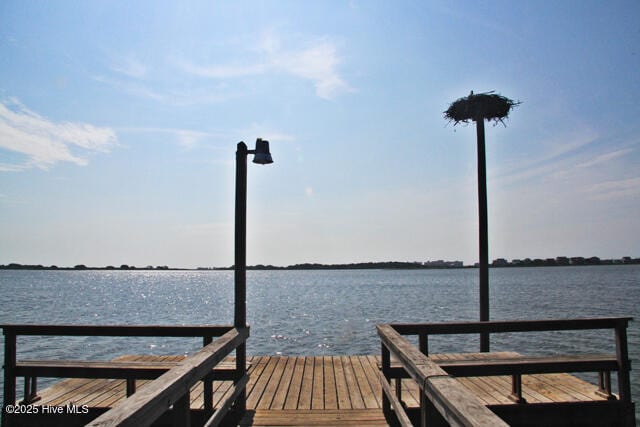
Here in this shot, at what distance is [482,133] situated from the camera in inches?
350

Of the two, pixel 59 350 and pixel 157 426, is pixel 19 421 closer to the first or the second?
pixel 157 426

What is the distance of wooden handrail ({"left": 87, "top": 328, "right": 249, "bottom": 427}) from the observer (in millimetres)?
1719

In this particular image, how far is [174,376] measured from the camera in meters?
2.46

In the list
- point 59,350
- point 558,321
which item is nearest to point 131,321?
point 59,350

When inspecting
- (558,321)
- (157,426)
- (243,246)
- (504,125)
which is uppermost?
(504,125)

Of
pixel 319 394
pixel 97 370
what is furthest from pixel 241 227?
pixel 319 394

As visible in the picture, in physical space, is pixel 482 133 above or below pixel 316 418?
above

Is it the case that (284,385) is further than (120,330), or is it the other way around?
(284,385)

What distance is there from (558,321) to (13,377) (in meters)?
6.09

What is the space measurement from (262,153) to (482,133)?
5.81 metres

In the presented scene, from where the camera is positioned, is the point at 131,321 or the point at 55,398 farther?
the point at 131,321

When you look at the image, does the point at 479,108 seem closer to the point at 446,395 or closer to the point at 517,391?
the point at 517,391

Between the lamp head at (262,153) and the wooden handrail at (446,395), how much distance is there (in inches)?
107

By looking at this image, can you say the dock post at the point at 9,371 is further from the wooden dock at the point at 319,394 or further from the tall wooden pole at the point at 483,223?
the tall wooden pole at the point at 483,223
